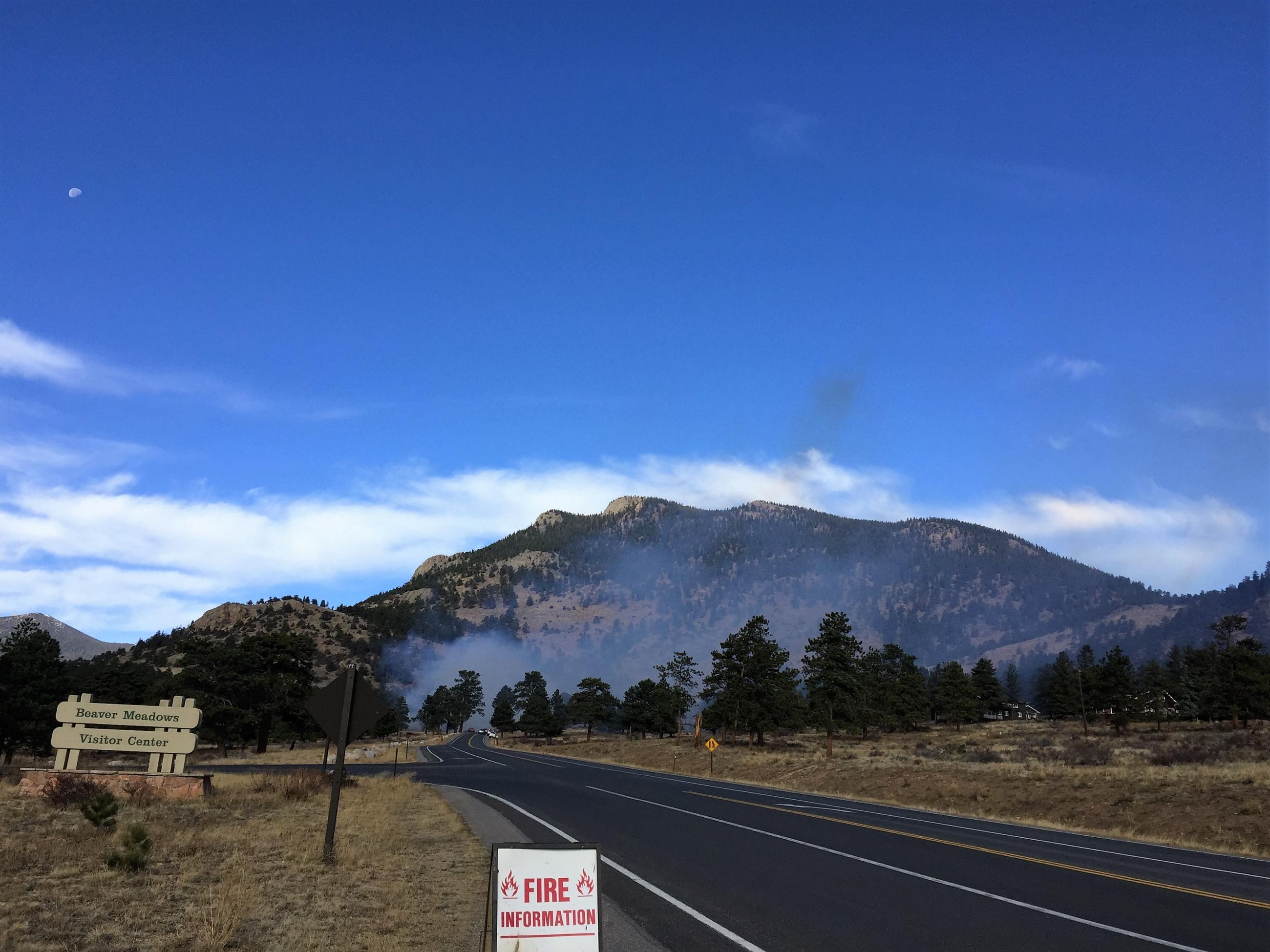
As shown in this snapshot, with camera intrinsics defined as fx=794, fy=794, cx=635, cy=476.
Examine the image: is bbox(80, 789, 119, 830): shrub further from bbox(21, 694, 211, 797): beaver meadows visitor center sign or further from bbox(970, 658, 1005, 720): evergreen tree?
bbox(970, 658, 1005, 720): evergreen tree

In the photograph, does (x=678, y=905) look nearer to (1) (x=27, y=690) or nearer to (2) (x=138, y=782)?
(2) (x=138, y=782)

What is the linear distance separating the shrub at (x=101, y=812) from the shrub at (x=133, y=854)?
3365 mm

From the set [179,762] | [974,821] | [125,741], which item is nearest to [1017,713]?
[974,821]

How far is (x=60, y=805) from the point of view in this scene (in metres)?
18.9

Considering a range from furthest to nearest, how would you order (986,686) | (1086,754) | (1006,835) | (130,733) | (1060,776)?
(986,686), (1086,754), (1060,776), (130,733), (1006,835)

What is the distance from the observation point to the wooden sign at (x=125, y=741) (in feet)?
76.4

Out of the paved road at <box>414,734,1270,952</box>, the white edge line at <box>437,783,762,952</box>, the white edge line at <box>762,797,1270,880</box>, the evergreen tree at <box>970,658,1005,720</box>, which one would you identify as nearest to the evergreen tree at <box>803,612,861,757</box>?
the white edge line at <box>762,797,1270,880</box>

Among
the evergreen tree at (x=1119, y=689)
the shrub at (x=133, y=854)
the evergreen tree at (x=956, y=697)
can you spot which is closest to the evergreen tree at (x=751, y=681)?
the evergreen tree at (x=1119, y=689)

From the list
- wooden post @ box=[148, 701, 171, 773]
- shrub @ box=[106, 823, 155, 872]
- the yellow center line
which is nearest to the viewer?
shrub @ box=[106, 823, 155, 872]

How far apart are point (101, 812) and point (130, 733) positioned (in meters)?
9.22

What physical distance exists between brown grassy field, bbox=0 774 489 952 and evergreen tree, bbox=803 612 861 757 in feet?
155

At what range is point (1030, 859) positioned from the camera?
609 inches

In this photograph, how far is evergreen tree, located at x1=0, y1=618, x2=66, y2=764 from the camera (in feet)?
157

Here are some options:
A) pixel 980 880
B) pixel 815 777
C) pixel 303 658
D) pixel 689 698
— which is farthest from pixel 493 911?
pixel 689 698
